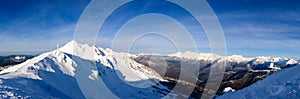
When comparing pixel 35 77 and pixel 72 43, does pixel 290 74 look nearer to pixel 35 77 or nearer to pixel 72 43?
pixel 35 77

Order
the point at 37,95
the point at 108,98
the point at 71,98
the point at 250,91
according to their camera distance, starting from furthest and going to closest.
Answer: the point at 108,98
the point at 71,98
the point at 37,95
the point at 250,91

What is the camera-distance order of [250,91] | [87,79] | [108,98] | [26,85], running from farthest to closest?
[87,79] → [108,98] → [26,85] → [250,91]

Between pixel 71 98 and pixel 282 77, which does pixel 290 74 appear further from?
pixel 71 98

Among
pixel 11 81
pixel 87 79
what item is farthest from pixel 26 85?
pixel 87 79

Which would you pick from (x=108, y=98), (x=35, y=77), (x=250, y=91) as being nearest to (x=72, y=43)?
(x=108, y=98)

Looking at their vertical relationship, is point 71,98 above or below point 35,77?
below

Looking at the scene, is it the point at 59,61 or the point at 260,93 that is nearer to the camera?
the point at 260,93

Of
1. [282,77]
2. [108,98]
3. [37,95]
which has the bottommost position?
[108,98]

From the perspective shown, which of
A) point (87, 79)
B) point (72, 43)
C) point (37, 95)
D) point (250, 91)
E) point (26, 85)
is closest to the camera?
point (250, 91)

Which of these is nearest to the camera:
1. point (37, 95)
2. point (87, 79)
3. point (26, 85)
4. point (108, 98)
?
point (37, 95)
